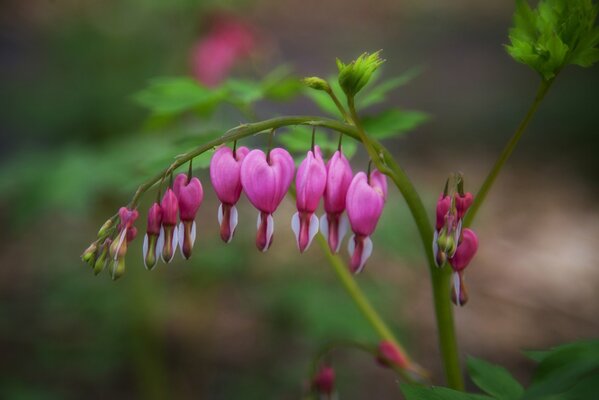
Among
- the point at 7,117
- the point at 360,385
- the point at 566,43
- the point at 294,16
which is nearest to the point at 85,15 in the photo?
the point at 7,117

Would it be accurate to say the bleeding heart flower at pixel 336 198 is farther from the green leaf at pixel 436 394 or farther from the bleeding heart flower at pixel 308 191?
the green leaf at pixel 436 394

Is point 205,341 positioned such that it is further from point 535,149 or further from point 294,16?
point 294,16

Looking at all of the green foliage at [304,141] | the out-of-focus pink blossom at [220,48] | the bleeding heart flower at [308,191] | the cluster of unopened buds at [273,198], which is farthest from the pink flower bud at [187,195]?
the out-of-focus pink blossom at [220,48]

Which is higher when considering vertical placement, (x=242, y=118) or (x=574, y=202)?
(x=242, y=118)

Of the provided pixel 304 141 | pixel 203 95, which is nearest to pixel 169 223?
pixel 304 141

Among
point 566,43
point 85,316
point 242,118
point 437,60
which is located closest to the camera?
point 566,43

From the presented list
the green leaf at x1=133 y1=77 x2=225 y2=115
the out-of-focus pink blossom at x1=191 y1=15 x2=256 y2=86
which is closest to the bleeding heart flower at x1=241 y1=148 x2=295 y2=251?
the green leaf at x1=133 y1=77 x2=225 y2=115

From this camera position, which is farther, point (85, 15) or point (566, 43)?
point (85, 15)

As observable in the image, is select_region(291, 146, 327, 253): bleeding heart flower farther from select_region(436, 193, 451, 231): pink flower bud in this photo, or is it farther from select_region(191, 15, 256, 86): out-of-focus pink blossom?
select_region(191, 15, 256, 86): out-of-focus pink blossom
